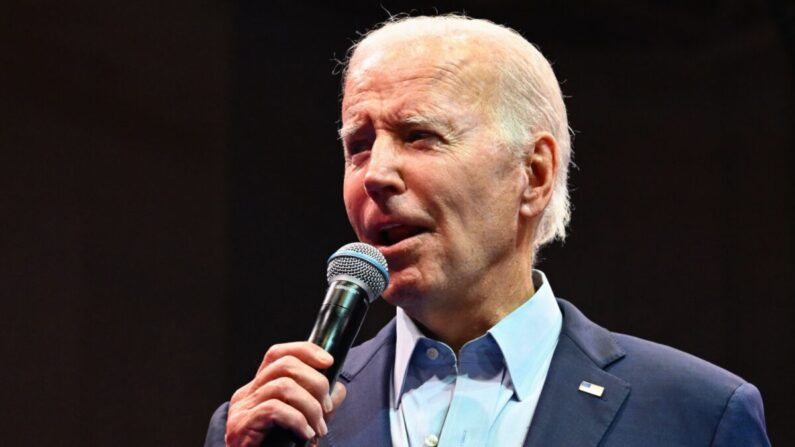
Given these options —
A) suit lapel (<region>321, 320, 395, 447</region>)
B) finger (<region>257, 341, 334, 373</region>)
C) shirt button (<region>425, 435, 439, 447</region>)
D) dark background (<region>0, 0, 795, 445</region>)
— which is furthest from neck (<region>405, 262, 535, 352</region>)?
dark background (<region>0, 0, 795, 445</region>)

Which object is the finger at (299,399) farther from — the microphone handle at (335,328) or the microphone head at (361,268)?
the microphone head at (361,268)

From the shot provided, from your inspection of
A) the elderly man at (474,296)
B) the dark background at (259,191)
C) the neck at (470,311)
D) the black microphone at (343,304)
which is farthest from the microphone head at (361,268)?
the dark background at (259,191)

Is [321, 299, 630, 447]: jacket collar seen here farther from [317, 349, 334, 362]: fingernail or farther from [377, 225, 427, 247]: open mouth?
[317, 349, 334, 362]: fingernail

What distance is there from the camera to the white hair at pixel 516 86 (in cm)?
222

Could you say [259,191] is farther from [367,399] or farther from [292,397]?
[292,397]

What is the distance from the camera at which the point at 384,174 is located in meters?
2.04

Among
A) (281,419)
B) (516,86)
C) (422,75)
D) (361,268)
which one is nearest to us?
(281,419)

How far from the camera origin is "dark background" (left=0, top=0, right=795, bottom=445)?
10.2 ft

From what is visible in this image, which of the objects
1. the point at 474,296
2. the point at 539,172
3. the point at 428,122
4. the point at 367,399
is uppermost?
the point at 428,122

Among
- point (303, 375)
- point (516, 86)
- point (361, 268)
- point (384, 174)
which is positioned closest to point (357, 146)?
point (384, 174)

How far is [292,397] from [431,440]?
22.0 inches

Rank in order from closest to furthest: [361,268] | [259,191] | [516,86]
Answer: [361,268] < [516,86] < [259,191]

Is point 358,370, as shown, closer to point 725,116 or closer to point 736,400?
point 736,400

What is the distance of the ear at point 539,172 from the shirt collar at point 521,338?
0.19m
